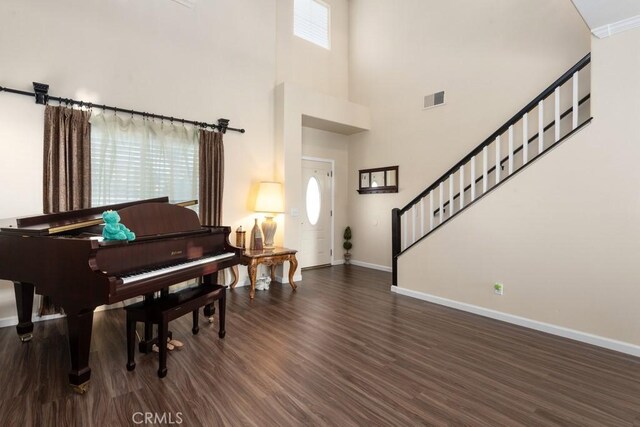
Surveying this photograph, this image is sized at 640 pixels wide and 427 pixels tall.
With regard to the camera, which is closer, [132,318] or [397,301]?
[132,318]

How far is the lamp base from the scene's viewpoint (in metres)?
4.84

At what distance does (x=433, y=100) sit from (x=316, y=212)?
115 inches

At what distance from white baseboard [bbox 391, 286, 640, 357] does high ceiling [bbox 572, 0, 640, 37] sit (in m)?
2.78

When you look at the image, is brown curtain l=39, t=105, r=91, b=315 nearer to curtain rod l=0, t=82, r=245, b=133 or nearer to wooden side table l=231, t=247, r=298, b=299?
curtain rod l=0, t=82, r=245, b=133

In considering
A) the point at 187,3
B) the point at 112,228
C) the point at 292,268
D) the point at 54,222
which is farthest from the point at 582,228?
the point at 187,3

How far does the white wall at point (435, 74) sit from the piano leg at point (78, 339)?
15.7 ft

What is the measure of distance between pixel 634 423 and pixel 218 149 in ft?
15.7

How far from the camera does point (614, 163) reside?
2.78 metres

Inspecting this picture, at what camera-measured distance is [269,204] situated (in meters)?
4.76

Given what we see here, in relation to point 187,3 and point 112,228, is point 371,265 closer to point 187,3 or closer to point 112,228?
point 112,228

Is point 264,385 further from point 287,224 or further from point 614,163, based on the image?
point 614,163

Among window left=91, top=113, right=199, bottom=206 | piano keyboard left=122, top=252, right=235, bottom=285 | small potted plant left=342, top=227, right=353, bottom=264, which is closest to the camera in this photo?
piano keyboard left=122, top=252, right=235, bottom=285

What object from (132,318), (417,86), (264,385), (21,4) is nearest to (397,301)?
(264,385)

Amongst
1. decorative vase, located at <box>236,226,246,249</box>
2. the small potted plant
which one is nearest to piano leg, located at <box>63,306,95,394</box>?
decorative vase, located at <box>236,226,246,249</box>
